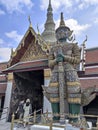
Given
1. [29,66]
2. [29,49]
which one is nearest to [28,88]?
[29,66]

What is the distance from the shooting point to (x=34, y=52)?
9.76 metres

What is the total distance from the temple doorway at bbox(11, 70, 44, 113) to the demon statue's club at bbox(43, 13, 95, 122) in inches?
161

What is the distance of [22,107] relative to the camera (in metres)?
8.41

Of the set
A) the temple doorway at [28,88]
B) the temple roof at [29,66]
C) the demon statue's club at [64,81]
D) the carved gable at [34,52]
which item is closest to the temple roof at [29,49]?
the carved gable at [34,52]

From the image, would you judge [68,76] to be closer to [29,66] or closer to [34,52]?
[29,66]

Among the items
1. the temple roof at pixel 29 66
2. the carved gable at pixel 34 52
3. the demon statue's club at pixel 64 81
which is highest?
the carved gable at pixel 34 52

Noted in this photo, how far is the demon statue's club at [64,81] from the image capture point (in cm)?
556

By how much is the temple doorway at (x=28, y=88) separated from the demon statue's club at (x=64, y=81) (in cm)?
408

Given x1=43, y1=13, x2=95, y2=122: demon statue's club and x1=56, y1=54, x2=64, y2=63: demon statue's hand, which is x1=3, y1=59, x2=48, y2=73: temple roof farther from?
x1=56, y1=54, x2=64, y2=63: demon statue's hand

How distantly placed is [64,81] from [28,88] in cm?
558

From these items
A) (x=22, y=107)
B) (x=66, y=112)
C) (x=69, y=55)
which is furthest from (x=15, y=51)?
(x=66, y=112)

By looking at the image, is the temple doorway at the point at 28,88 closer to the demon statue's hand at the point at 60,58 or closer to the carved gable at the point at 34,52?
the carved gable at the point at 34,52

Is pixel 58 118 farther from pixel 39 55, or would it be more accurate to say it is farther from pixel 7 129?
pixel 39 55

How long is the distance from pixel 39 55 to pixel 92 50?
328cm
